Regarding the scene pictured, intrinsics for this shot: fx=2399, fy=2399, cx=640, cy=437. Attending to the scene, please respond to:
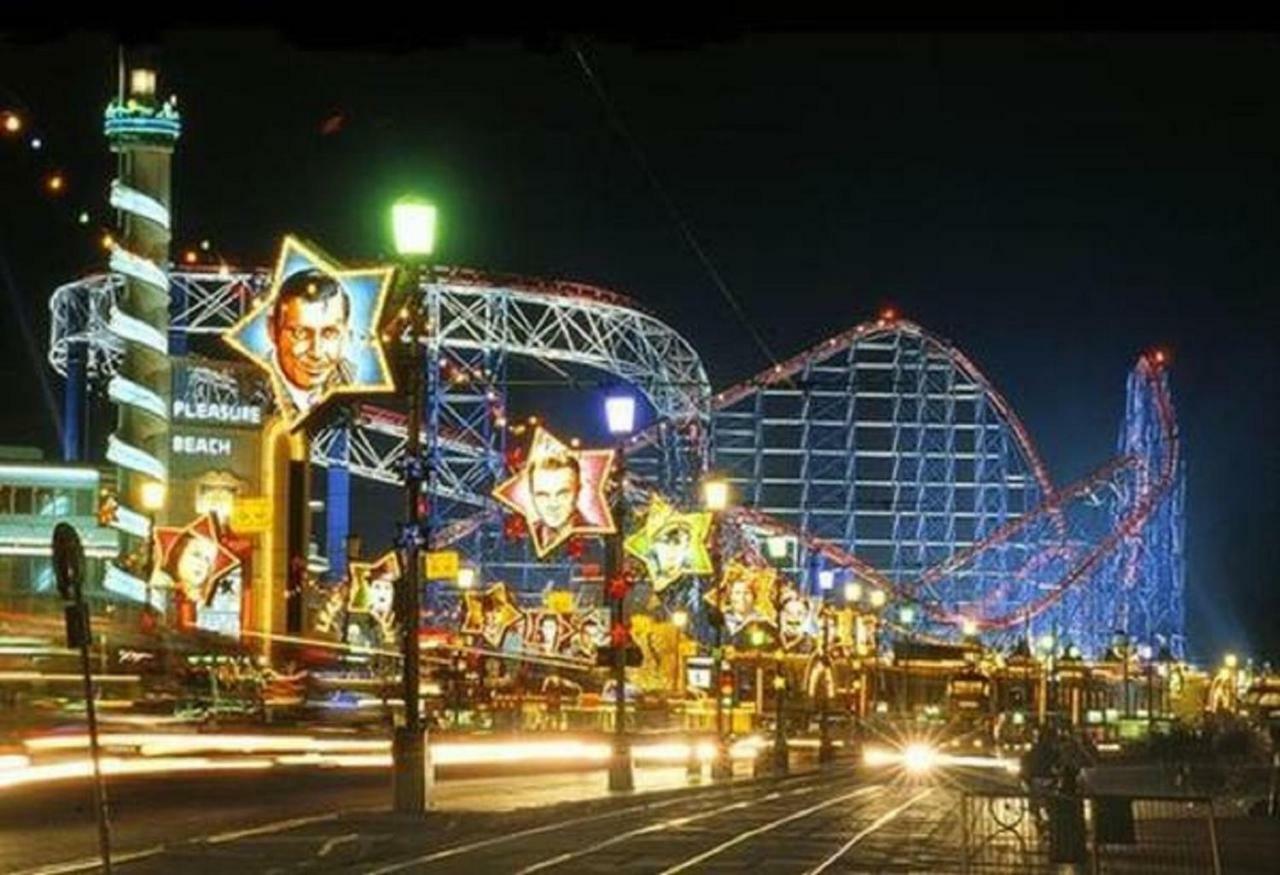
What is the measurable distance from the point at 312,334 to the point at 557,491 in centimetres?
1193

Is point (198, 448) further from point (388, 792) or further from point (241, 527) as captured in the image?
point (388, 792)

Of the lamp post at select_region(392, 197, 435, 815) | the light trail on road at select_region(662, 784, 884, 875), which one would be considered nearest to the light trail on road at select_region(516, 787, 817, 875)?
the light trail on road at select_region(662, 784, 884, 875)

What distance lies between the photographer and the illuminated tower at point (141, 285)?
101438mm

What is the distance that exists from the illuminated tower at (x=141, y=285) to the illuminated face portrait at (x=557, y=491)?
2298 inches

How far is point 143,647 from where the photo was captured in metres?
59.1

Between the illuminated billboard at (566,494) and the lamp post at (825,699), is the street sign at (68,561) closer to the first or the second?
the illuminated billboard at (566,494)

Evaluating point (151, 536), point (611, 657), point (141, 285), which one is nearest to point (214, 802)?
point (611, 657)

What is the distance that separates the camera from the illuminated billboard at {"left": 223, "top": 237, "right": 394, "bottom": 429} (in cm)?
3153

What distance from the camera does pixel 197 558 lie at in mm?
59562

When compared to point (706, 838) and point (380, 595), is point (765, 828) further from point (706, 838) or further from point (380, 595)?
point (380, 595)

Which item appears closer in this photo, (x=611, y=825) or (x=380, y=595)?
(x=611, y=825)

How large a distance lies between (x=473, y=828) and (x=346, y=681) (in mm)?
46324

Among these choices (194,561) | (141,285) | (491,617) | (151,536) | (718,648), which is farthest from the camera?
(141,285)

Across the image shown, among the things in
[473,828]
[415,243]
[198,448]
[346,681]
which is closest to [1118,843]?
[473,828]
